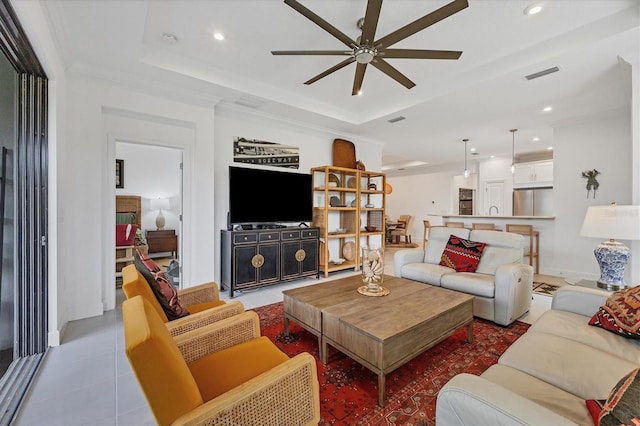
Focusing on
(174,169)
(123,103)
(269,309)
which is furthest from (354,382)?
(174,169)

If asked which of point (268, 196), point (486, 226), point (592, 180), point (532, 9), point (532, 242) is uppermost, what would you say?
point (532, 9)

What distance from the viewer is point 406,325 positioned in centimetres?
A: 181

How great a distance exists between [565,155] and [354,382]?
5305 millimetres

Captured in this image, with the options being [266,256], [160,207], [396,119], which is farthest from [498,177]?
[160,207]

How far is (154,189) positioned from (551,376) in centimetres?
798

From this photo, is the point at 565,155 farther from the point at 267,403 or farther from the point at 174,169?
the point at 174,169

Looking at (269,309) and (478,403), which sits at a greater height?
(478,403)

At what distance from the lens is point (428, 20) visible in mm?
1926

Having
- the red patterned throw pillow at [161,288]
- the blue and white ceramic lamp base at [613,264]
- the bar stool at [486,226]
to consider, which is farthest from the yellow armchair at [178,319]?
the bar stool at [486,226]

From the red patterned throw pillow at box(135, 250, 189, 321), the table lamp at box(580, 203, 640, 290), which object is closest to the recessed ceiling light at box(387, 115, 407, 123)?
the table lamp at box(580, 203, 640, 290)

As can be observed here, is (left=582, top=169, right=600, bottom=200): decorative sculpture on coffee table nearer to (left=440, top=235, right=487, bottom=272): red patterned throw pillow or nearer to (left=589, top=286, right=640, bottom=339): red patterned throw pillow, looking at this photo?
(left=440, top=235, right=487, bottom=272): red patterned throw pillow

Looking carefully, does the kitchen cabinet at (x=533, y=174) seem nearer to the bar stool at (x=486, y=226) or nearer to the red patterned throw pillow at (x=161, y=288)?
the bar stool at (x=486, y=226)

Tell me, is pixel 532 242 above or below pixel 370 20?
below

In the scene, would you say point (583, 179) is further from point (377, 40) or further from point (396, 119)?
point (377, 40)
